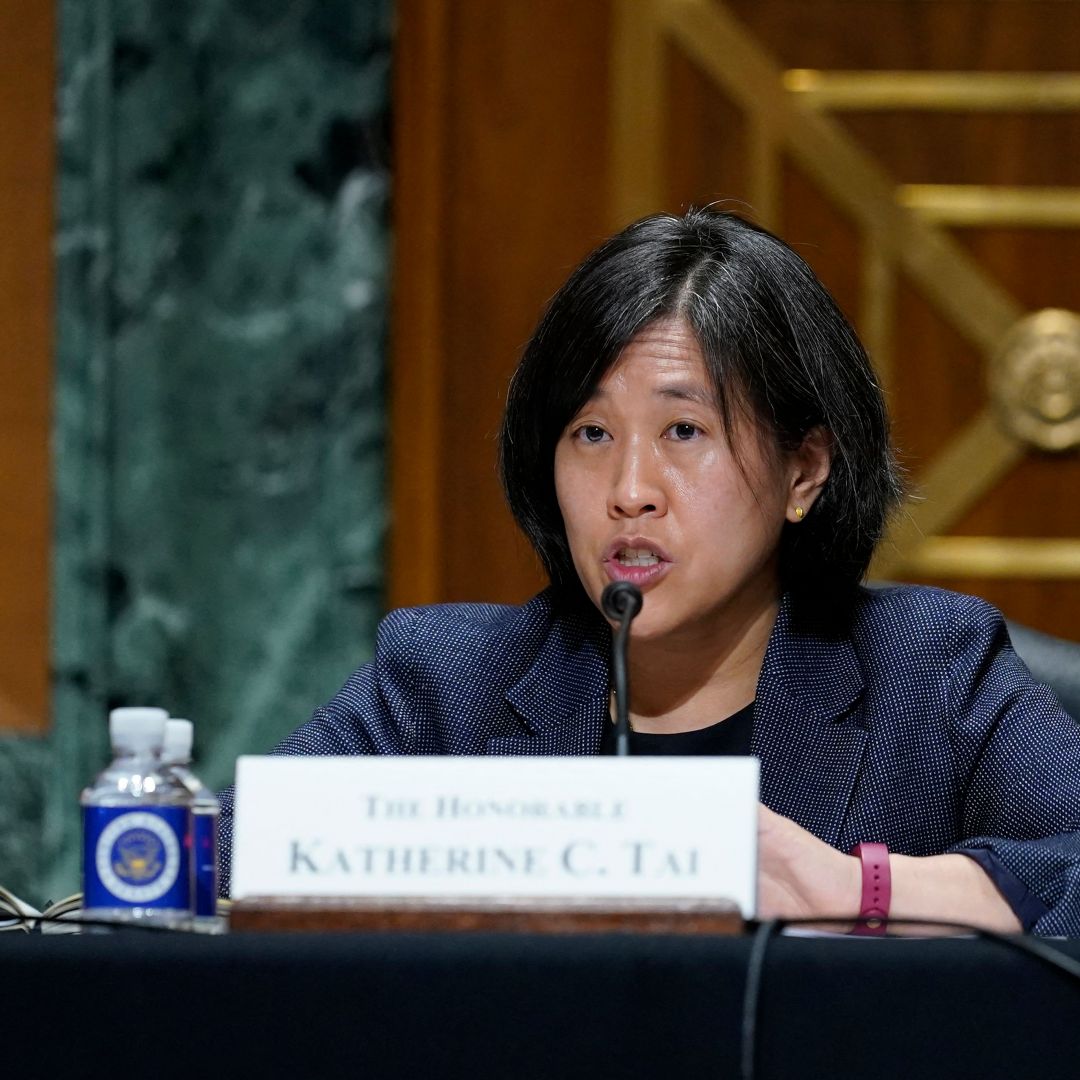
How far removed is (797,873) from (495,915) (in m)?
0.41

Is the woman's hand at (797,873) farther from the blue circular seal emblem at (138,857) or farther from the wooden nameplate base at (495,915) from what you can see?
the blue circular seal emblem at (138,857)

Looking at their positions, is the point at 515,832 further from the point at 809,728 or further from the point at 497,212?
the point at 497,212

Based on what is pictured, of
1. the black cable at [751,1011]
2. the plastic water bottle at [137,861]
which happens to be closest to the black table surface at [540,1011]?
the black cable at [751,1011]

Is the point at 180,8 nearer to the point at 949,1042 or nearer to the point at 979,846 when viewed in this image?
the point at 979,846

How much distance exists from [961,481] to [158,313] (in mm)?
1420

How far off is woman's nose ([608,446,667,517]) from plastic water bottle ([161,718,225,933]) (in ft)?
1.74

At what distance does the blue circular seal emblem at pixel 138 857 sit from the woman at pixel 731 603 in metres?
0.65

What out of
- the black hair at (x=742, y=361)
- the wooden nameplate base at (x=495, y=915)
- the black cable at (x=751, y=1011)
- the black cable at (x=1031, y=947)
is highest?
the black hair at (x=742, y=361)

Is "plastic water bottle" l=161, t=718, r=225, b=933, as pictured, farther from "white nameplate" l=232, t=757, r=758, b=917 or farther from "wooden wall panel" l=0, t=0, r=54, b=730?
"wooden wall panel" l=0, t=0, r=54, b=730

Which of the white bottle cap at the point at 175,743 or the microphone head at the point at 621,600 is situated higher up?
the microphone head at the point at 621,600

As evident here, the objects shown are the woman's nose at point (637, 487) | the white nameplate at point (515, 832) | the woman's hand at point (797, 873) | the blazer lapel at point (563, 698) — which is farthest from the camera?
the blazer lapel at point (563, 698)

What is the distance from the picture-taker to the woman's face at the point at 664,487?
5.54ft

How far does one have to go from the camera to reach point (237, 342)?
3.09m

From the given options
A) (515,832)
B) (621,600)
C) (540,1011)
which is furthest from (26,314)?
(540,1011)
